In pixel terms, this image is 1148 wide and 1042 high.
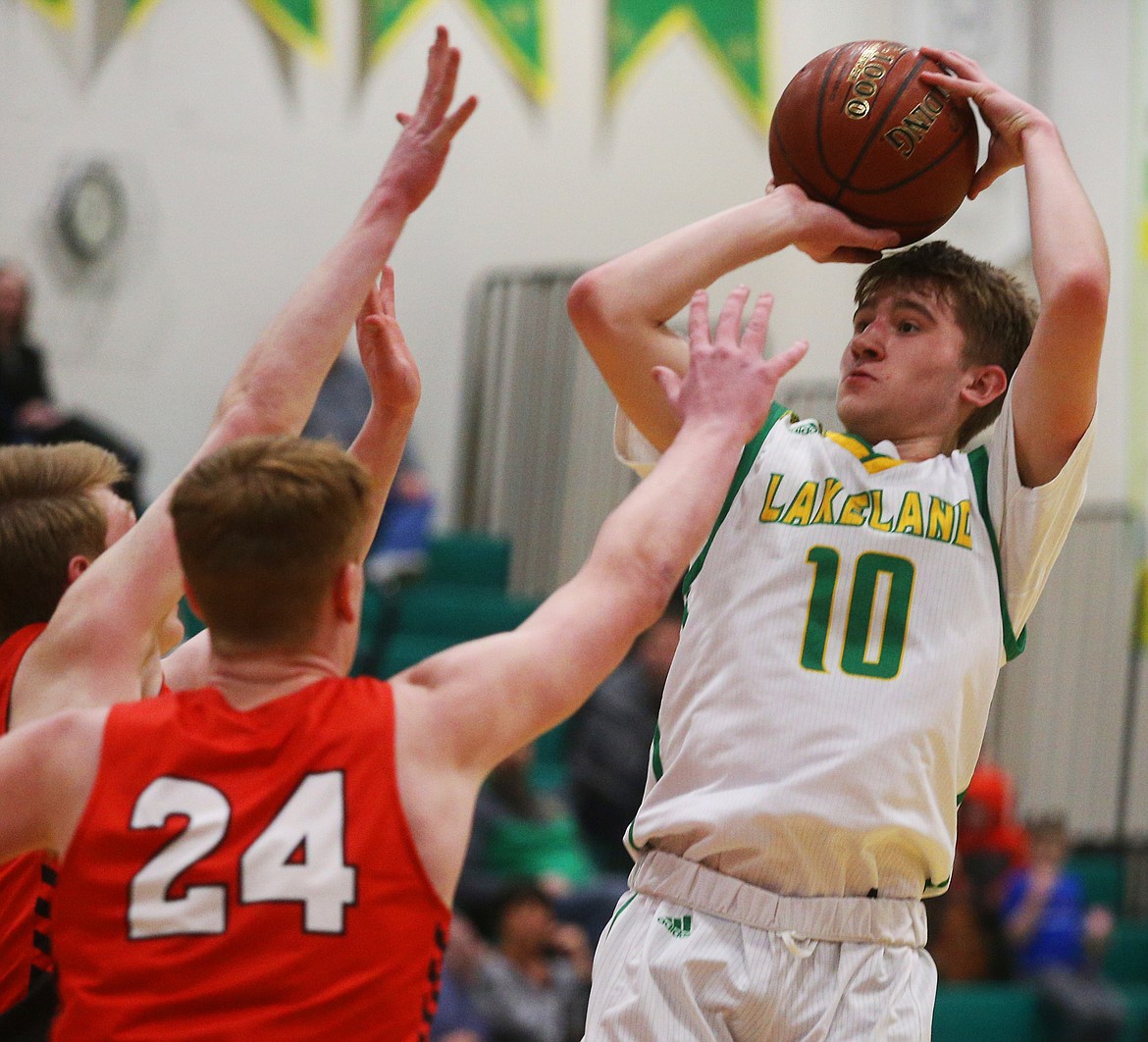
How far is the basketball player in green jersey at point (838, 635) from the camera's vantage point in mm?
2756

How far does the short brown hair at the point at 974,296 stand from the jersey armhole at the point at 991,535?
180 millimetres

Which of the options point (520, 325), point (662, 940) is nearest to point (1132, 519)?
point (520, 325)

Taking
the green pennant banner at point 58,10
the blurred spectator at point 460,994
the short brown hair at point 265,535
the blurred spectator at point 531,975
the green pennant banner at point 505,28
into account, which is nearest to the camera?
the short brown hair at point 265,535

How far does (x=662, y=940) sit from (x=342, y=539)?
1122 mm

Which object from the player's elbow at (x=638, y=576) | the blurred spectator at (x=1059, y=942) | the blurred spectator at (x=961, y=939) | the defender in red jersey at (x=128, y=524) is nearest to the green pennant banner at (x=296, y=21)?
the blurred spectator at (x=961, y=939)

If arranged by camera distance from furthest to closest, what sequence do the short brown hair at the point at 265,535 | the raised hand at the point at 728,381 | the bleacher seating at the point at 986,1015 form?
the bleacher seating at the point at 986,1015 → the raised hand at the point at 728,381 → the short brown hair at the point at 265,535

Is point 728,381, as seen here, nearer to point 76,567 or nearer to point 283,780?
point 283,780

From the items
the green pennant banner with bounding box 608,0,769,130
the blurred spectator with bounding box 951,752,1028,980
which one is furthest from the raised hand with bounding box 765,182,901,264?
the green pennant banner with bounding box 608,0,769,130

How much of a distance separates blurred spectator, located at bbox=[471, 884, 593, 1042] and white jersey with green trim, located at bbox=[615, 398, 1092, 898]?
3558 mm

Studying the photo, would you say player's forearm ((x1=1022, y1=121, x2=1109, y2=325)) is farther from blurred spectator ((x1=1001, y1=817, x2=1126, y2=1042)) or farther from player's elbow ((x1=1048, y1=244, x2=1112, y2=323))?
blurred spectator ((x1=1001, y1=817, x2=1126, y2=1042))

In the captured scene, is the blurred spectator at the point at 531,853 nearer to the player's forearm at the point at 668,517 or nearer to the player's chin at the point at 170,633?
the player's chin at the point at 170,633

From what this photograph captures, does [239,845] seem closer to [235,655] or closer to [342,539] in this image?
[235,655]

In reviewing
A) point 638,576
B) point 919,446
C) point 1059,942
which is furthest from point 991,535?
point 1059,942

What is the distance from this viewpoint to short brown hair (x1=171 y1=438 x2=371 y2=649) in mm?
2059
